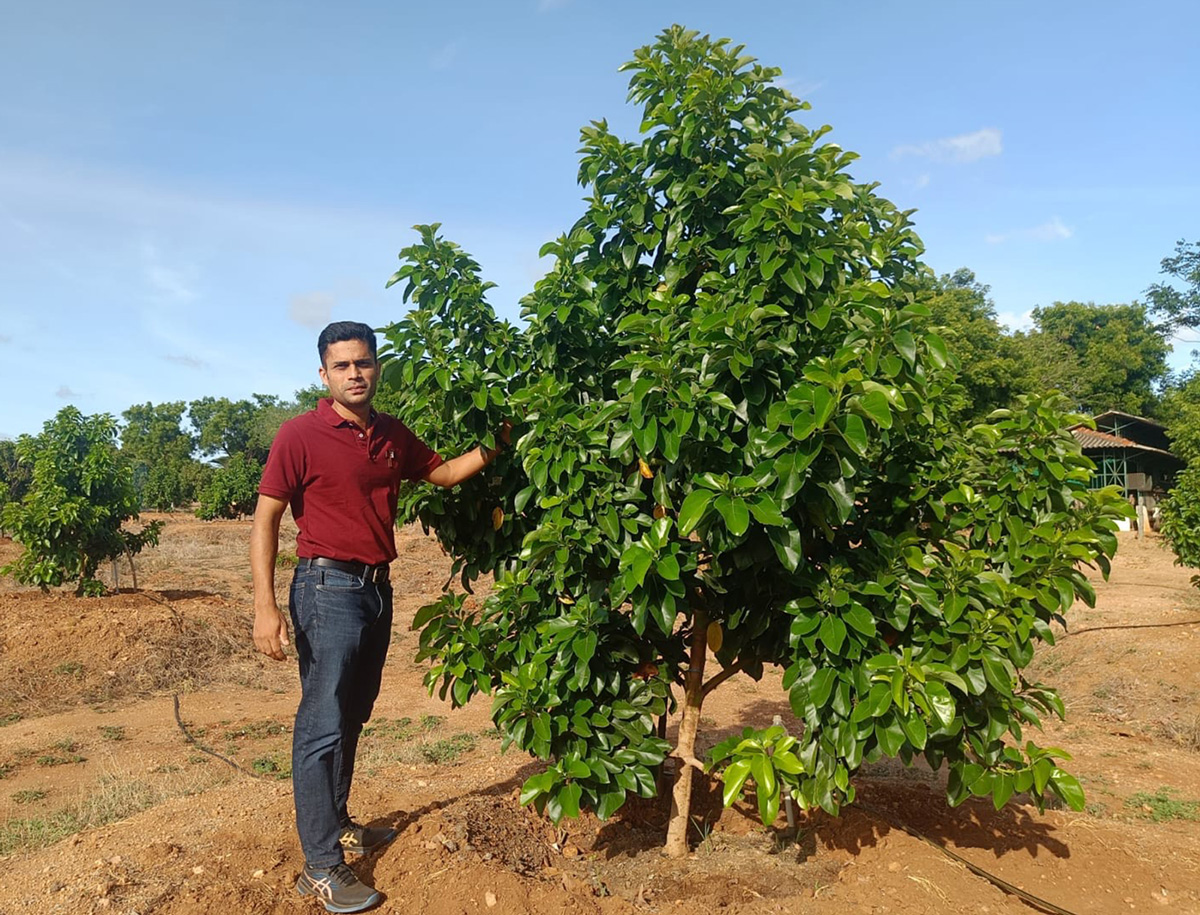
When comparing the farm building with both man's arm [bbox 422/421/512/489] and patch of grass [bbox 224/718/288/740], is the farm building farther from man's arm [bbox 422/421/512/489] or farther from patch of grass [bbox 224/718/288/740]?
man's arm [bbox 422/421/512/489]

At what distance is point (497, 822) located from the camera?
3.78 meters

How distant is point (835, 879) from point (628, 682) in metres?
1.17

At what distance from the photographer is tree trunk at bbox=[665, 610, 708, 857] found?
354 cm

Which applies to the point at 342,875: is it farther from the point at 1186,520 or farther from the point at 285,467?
the point at 1186,520

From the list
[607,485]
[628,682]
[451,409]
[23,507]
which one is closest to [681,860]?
[628,682]

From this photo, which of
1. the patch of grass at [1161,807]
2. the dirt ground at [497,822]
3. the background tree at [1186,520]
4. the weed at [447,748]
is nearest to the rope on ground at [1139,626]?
the background tree at [1186,520]

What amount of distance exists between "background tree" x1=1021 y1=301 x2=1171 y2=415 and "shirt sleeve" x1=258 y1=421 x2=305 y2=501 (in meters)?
41.9

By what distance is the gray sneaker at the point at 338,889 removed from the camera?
9.76ft

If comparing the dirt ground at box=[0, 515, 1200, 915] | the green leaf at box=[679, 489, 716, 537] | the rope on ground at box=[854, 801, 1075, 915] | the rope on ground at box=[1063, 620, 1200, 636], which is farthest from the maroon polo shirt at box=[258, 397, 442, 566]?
the rope on ground at box=[1063, 620, 1200, 636]

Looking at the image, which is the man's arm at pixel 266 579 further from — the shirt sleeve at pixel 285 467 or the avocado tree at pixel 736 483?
the avocado tree at pixel 736 483

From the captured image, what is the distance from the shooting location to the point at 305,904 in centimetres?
301

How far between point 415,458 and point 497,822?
1.73 metres

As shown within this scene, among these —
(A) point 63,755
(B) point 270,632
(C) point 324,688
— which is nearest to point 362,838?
(C) point 324,688

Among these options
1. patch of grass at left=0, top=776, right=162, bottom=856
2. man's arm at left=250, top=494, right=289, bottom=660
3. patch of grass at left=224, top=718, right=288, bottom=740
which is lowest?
patch of grass at left=224, top=718, right=288, bottom=740
